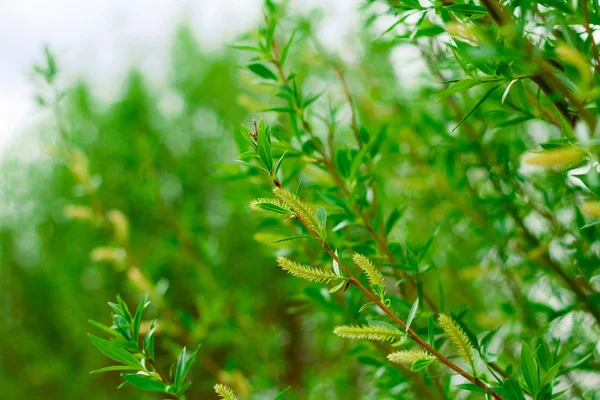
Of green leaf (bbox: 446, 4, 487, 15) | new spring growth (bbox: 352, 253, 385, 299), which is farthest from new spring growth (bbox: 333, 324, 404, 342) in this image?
green leaf (bbox: 446, 4, 487, 15)

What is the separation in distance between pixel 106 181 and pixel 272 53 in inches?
60.5

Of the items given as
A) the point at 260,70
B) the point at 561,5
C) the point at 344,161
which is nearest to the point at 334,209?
the point at 344,161

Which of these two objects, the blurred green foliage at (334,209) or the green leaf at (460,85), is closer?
the green leaf at (460,85)

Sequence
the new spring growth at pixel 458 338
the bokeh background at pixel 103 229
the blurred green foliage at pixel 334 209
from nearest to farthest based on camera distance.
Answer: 1. the new spring growth at pixel 458 338
2. the blurred green foliage at pixel 334 209
3. the bokeh background at pixel 103 229

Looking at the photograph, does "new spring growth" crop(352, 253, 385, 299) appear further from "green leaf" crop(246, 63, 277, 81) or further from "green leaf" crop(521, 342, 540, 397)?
"green leaf" crop(246, 63, 277, 81)

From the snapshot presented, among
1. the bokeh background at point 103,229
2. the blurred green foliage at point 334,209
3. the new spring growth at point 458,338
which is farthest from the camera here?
the bokeh background at point 103,229

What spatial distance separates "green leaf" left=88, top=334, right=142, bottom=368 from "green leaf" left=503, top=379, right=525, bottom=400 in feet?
0.91

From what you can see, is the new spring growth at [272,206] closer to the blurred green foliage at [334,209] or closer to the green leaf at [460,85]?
the blurred green foliage at [334,209]

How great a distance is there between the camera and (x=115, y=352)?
1.29ft

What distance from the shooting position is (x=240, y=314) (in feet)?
3.34

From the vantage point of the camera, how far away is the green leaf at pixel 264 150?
362mm

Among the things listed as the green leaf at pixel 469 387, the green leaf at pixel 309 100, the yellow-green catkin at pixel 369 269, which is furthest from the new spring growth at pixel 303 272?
the green leaf at pixel 309 100

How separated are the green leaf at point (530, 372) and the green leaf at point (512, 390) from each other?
15 millimetres

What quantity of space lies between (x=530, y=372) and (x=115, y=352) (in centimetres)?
31
